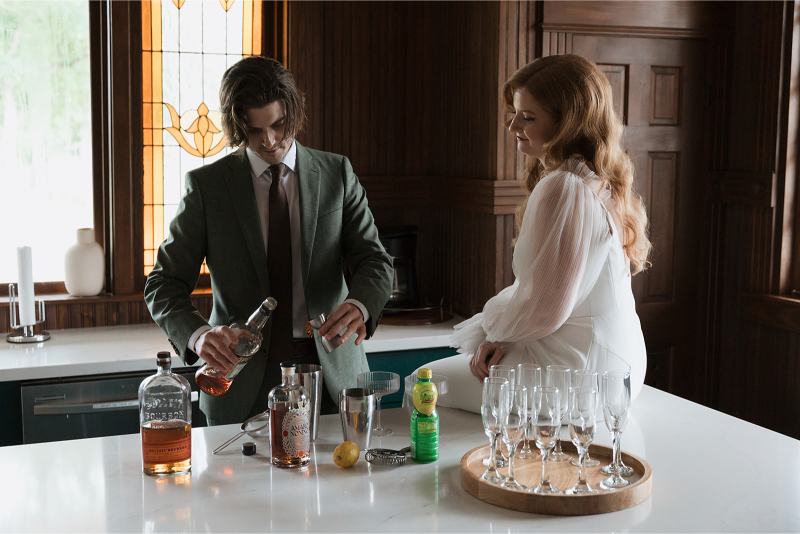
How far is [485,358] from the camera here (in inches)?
73.2

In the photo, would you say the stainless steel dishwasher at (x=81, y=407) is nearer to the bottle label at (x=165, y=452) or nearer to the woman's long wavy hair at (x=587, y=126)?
the bottle label at (x=165, y=452)

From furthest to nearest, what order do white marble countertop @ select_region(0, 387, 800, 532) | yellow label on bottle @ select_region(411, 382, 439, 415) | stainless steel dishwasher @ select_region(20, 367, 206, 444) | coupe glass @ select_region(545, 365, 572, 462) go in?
stainless steel dishwasher @ select_region(20, 367, 206, 444)
yellow label on bottle @ select_region(411, 382, 439, 415)
coupe glass @ select_region(545, 365, 572, 462)
white marble countertop @ select_region(0, 387, 800, 532)

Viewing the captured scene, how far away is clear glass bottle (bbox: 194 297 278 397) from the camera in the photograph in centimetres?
157

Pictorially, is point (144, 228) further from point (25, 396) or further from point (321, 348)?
point (321, 348)

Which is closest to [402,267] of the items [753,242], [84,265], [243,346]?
[84,265]

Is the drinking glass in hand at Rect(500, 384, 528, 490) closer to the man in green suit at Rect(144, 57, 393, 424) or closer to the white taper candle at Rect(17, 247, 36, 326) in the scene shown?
the man in green suit at Rect(144, 57, 393, 424)

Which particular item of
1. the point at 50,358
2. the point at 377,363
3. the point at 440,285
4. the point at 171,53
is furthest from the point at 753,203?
the point at 50,358

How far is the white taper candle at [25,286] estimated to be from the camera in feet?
9.53

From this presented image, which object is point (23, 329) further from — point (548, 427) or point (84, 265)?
point (548, 427)

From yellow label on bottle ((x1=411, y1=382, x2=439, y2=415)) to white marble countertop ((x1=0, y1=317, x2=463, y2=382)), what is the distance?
4.13 ft

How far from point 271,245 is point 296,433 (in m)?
0.75

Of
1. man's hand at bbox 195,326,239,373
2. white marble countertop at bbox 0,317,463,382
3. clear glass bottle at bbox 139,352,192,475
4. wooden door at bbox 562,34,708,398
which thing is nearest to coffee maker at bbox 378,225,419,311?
white marble countertop at bbox 0,317,463,382

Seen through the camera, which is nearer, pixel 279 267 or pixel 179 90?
pixel 279 267

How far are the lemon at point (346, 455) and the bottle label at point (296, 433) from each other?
0.06 meters
